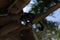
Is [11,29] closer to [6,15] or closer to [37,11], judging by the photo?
[6,15]

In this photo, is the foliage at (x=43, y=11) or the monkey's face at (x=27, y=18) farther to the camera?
the foliage at (x=43, y=11)

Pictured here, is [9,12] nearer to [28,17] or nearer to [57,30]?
[28,17]

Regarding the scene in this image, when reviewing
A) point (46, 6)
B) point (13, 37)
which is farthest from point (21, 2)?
point (46, 6)

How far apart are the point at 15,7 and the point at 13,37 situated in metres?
0.26

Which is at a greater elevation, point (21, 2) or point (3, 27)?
point (21, 2)

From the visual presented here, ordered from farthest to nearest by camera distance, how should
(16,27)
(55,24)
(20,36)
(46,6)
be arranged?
1. (55,24)
2. (46,6)
3. (20,36)
4. (16,27)

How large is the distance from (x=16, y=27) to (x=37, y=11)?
335mm

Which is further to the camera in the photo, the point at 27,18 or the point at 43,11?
the point at 43,11

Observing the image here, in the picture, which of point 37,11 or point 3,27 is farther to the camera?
point 37,11

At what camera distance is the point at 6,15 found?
123 cm

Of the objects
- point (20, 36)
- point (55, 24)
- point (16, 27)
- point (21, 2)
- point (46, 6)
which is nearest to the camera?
point (21, 2)

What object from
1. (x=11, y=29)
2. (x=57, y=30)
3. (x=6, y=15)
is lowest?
(x=57, y=30)

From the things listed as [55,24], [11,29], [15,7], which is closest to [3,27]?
[11,29]

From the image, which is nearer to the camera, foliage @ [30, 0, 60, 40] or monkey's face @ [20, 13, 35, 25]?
monkey's face @ [20, 13, 35, 25]
